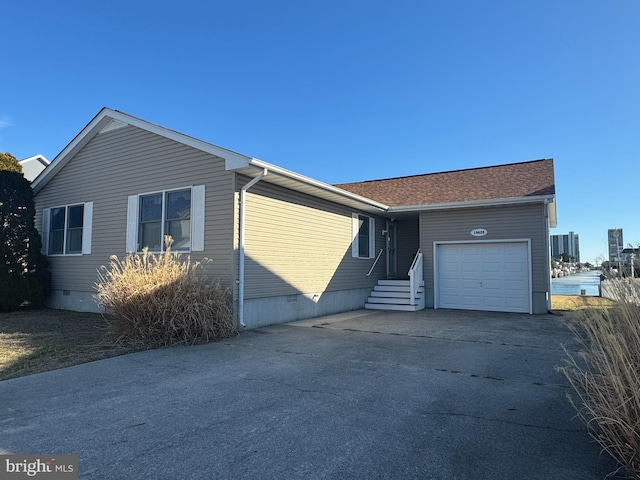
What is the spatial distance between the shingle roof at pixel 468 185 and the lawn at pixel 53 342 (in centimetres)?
542

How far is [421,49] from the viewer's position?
11500mm

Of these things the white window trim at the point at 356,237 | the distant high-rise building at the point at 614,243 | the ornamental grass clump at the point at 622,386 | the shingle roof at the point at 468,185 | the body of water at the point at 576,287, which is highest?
the shingle roof at the point at 468,185

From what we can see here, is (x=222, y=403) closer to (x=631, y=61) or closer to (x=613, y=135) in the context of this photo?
(x=631, y=61)

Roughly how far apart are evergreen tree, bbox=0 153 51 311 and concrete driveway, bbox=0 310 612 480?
7087 millimetres

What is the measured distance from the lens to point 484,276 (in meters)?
12.0

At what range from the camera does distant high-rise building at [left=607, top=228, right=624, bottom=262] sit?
3.80m

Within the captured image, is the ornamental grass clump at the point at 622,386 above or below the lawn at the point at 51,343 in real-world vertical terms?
above

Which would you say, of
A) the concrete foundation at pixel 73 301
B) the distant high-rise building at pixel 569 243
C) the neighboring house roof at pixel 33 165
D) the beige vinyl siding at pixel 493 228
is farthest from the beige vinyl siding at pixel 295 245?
the neighboring house roof at pixel 33 165

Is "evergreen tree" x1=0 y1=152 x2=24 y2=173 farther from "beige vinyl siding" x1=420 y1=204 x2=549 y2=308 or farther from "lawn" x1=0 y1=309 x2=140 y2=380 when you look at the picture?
"beige vinyl siding" x1=420 y1=204 x2=549 y2=308

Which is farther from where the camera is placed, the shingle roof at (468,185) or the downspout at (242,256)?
the shingle roof at (468,185)

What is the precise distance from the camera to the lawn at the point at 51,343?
559cm

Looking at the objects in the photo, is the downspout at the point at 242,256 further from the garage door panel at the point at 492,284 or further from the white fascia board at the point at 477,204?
the garage door panel at the point at 492,284

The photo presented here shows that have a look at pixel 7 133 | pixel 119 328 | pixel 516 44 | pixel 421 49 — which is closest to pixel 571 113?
pixel 516 44

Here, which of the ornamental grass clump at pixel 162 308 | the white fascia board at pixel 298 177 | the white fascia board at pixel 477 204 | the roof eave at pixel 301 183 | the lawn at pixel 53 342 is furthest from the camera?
the white fascia board at pixel 477 204
